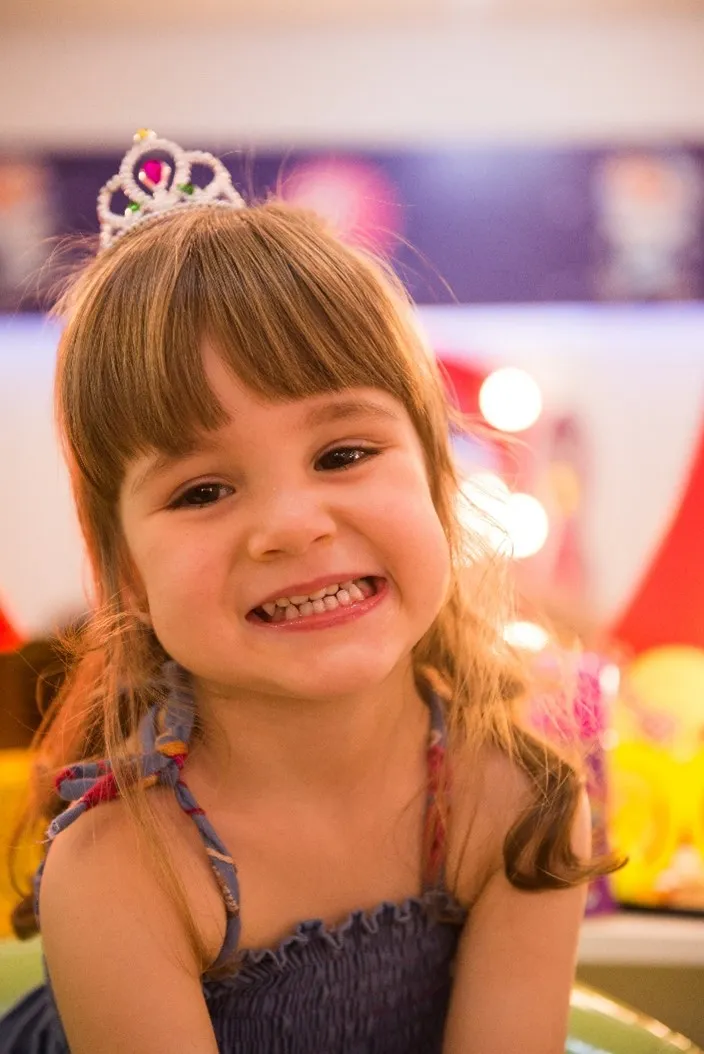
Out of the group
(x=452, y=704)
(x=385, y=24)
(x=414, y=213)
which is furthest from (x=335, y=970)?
(x=385, y=24)

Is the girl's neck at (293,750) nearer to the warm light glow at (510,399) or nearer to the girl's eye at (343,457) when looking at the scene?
the girl's eye at (343,457)

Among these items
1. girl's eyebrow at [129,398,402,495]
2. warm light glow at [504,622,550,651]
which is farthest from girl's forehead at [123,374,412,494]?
warm light glow at [504,622,550,651]

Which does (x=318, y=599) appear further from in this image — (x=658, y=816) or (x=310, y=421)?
(x=658, y=816)

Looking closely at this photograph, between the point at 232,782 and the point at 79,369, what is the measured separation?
0.33 meters

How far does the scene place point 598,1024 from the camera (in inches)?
36.5

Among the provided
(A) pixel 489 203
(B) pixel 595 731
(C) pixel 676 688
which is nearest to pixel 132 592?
(B) pixel 595 731

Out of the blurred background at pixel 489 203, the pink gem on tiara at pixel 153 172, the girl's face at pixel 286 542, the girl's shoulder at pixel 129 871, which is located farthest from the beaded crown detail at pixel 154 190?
the blurred background at pixel 489 203

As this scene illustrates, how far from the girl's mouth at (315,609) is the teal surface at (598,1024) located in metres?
0.49

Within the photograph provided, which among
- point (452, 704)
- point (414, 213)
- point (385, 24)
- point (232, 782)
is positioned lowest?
point (232, 782)

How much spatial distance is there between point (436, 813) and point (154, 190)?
543mm

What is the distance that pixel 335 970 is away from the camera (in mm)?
771

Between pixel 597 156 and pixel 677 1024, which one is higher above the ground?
pixel 597 156

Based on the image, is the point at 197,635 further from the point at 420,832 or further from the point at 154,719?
the point at 420,832

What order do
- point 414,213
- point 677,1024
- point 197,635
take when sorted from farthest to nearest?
point 414,213
point 677,1024
point 197,635
